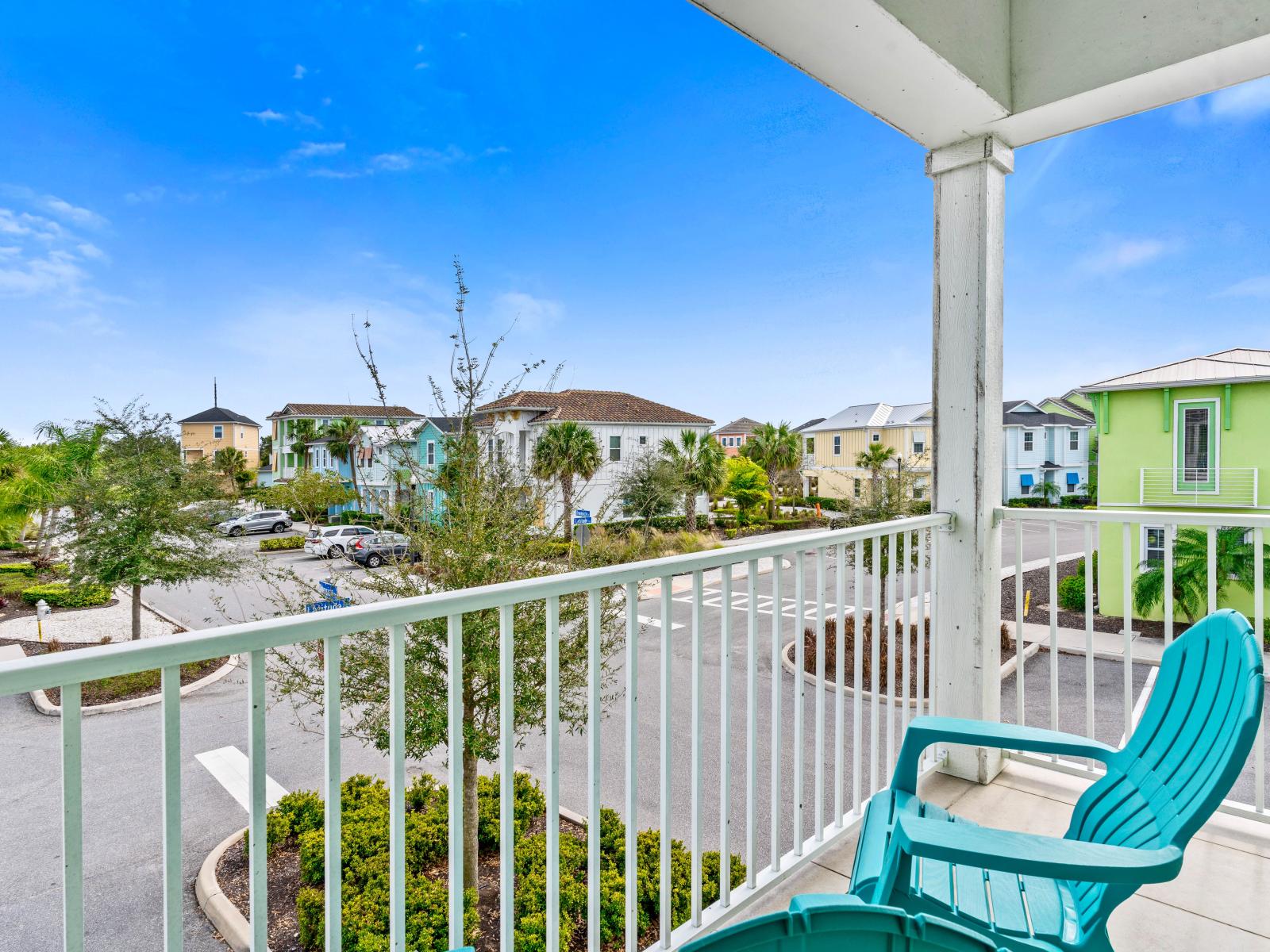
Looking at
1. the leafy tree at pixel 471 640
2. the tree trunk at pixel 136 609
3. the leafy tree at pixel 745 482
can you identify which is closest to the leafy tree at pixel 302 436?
the tree trunk at pixel 136 609

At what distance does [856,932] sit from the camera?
651 mm

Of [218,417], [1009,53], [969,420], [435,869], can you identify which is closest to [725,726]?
[969,420]

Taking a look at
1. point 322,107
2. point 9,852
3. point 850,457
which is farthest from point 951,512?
point 322,107

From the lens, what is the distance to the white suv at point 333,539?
13.4 feet

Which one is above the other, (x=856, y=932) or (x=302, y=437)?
(x=302, y=437)

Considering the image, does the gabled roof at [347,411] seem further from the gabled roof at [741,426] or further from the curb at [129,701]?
the gabled roof at [741,426]

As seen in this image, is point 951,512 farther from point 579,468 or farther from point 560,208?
point 560,208

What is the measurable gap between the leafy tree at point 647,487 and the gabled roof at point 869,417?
99.6 inches

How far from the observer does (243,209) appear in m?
11.5

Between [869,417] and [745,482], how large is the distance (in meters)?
8.27

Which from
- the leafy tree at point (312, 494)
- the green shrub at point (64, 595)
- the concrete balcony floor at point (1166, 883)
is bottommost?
the green shrub at point (64, 595)

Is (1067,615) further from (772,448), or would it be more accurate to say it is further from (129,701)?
(772,448)

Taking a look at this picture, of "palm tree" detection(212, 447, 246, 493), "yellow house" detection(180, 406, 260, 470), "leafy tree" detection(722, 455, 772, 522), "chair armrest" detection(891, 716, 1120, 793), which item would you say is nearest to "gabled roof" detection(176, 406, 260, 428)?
"yellow house" detection(180, 406, 260, 470)

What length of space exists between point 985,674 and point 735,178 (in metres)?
13.7
